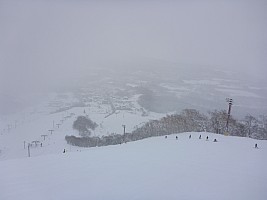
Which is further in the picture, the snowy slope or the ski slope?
the snowy slope

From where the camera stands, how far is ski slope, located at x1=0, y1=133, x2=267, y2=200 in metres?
3.27

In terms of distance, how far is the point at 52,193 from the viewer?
326cm

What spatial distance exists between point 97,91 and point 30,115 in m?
17.5

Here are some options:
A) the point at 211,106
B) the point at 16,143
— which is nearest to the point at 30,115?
the point at 16,143

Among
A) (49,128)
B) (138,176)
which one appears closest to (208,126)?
(138,176)

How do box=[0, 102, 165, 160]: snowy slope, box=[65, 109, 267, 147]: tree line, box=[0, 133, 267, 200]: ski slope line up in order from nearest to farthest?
box=[0, 133, 267, 200]: ski slope → box=[65, 109, 267, 147]: tree line → box=[0, 102, 165, 160]: snowy slope

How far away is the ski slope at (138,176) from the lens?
327 centimetres

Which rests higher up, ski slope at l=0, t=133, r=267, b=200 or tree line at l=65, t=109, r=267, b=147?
ski slope at l=0, t=133, r=267, b=200

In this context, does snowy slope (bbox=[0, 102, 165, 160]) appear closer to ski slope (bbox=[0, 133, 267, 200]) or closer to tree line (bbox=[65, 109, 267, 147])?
tree line (bbox=[65, 109, 267, 147])

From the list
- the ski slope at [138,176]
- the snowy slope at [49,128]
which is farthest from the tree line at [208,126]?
the ski slope at [138,176]

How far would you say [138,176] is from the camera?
154 inches

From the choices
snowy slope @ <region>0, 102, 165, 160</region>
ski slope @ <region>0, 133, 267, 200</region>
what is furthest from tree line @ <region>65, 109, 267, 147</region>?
ski slope @ <region>0, 133, 267, 200</region>

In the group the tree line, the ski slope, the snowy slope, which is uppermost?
the ski slope

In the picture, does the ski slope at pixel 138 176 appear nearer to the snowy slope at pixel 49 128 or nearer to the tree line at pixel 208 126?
the tree line at pixel 208 126
